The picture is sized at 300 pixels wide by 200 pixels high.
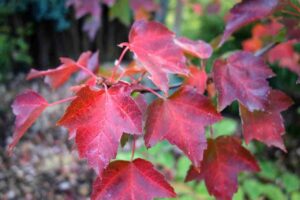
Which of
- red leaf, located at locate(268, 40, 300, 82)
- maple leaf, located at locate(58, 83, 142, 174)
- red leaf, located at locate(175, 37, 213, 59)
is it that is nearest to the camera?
maple leaf, located at locate(58, 83, 142, 174)

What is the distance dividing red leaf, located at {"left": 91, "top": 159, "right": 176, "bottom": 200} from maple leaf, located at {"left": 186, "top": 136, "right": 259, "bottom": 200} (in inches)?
4.7

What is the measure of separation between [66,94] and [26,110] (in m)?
2.86

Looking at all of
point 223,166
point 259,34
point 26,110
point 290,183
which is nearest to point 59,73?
point 26,110

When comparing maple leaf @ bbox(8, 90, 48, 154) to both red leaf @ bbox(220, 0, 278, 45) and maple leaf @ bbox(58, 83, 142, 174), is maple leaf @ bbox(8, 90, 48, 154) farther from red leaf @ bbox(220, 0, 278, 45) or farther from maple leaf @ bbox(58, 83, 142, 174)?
red leaf @ bbox(220, 0, 278, 45)

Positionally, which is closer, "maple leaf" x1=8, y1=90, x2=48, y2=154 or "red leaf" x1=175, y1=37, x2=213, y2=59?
"maple leaf" x1=8, y1=90, x2=48, y2=154

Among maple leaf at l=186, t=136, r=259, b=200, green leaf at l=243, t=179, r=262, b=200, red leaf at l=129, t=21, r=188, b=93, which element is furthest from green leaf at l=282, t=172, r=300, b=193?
red leaf at l=129, t=21, r=188, b=93

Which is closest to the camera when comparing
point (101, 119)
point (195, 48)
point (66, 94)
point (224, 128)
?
point (101, 119)

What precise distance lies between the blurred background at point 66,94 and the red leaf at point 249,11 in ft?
3.35

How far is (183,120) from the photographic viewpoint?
690 mm

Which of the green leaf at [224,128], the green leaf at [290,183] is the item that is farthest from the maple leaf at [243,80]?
the green leaf at [224,128]

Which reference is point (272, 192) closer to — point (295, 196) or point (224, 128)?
point (295, 196)

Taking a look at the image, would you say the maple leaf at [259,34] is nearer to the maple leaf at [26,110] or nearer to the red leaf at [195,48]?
the red leaf at [195,48]

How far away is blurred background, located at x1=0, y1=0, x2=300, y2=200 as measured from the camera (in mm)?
2008

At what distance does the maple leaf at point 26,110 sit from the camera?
0.74m
